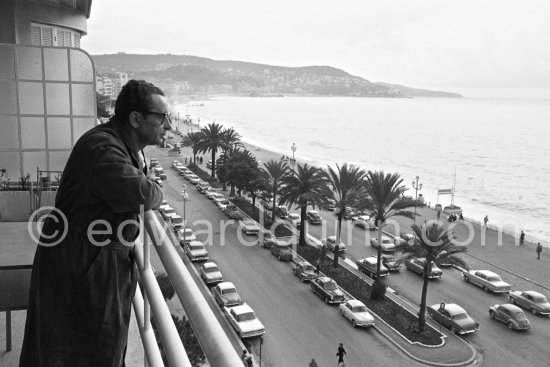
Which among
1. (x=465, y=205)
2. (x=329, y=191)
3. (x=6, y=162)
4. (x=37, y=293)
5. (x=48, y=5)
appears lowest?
(x=465, y=205)

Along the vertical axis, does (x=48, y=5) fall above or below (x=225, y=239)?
above

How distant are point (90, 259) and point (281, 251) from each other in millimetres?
23614

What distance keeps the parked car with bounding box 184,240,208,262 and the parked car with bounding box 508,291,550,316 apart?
13.6m

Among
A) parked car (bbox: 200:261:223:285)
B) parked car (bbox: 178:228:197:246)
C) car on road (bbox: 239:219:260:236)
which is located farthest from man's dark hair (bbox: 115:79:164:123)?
car on road (bbox: 239:219:260:236)

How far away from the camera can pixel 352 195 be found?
953 inches

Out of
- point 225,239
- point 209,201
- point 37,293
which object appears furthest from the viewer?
point 209,201

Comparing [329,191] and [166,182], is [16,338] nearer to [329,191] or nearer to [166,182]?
[329,191]

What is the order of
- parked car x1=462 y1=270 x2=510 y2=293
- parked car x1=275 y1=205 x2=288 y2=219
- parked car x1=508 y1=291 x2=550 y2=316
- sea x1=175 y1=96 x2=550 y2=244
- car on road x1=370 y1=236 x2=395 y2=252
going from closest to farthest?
1. parked car x1=508 y1=291 x2=550 y2=316
2. parked car x1=462 y1=270 x2=510 y2=293
3. car on road x1=370 y1=236 x2=395 y2=252
4. parked car x1=275 y1=205 x2=288 y2=219
5. sea x1=175 y1=96 x2=550 y2=244

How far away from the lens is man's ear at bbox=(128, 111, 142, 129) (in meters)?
2.23

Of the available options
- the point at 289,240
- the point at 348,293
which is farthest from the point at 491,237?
the point at 348,293

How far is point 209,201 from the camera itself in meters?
38.0

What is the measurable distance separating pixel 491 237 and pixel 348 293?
661 inches

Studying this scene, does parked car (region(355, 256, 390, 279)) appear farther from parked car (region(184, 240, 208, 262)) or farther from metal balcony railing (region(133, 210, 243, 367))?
metal balcony railing (region(133, 210, 243, 367))

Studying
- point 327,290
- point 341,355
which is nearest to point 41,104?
point 341,355
